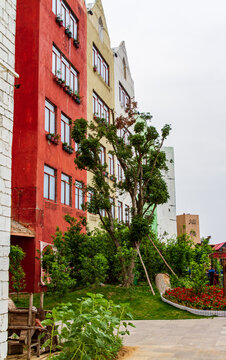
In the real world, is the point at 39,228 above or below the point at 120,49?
below

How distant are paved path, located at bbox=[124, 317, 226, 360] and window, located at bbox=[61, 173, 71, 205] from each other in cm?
857

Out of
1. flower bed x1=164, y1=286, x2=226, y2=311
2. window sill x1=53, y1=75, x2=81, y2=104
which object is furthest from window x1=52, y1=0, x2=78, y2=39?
flower bed x1=164, y1=286, x2=226, y2=311

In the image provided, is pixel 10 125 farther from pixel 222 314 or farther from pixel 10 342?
pixel 222 314

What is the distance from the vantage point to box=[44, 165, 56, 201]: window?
58.9ft

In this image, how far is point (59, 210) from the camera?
62.2 feet

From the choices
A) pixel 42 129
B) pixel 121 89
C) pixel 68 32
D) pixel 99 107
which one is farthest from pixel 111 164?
pixel 42 129

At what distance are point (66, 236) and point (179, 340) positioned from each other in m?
8.07

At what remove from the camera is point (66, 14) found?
71.7 ft

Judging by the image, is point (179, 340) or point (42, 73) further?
point (42, 73)

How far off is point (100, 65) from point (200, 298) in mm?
18363

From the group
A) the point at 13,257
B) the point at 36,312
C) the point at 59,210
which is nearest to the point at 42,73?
the point at 59,210

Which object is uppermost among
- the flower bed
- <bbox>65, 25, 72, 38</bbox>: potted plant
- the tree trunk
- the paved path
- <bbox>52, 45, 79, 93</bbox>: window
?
<bbox>65, 25, 72, 38</bbox>: potted plant

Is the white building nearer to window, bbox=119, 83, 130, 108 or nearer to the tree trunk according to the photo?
window, bbox=119, 83, 130, 108

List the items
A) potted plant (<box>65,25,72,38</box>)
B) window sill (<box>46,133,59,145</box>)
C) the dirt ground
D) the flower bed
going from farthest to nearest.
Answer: potted plant (<box>65,25,72,38</box>), window sill (<box>46,133,59,145</box>), the flower bed, the dirt ground
